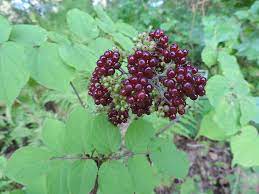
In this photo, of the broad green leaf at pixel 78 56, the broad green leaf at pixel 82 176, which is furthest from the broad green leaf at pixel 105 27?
the broad green leaf at pixel 82 176

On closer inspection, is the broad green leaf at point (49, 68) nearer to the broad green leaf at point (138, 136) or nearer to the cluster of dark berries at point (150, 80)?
the cluster of dark berries at point (150, 80)

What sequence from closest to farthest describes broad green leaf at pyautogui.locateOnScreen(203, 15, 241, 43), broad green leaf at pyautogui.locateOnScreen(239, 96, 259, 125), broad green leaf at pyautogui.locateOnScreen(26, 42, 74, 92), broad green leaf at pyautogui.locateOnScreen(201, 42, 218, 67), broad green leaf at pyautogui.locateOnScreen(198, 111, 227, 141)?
broad green leaf at pyautogui.locateOnScreen(26, 42, 74, 92) < broad green leaf at pyautogui.locateOnScreen(239, 96, 259, 125) < broad green leaf at pyautogui.locateOnScreen(198, 111, 227, 141) < broad green leaf at pyautogui.locateOnScreen(201, 42, 218, 67) < broad green leaf at pyautogui.locateOnScreen(203, 15, 241, 43)

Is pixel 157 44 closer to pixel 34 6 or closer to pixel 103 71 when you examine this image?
pixel 103 71

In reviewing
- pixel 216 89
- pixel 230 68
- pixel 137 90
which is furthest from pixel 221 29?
pixel 137 90

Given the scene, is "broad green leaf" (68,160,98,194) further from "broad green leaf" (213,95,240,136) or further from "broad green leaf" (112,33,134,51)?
"broad green leaf" (213,95,240,136)

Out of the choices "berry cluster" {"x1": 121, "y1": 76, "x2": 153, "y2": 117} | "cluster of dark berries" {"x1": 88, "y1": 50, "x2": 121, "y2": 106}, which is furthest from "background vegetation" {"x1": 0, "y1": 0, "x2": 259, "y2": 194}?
"berry cluster" {"x1": 121, "y1": 76, "x2": 153, "y2": 117}

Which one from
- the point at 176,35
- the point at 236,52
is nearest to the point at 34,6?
the point at 176,35
